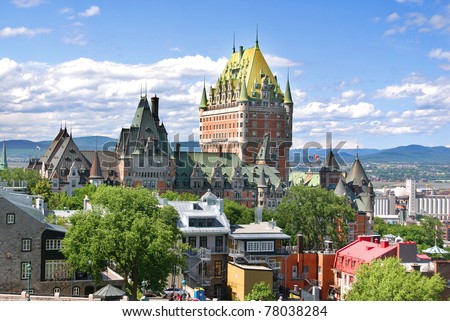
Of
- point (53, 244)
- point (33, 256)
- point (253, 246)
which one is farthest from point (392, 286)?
point (33, 256)

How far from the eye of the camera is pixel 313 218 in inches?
4151

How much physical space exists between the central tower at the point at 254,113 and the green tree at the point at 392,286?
123488 millimetres

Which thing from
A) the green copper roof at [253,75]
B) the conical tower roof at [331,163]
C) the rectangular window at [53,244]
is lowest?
the rectangular window at [53,244]

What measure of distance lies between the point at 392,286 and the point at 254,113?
13542cm

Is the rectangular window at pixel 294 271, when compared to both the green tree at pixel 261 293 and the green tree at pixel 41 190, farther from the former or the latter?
the green tree at pixel 41 190

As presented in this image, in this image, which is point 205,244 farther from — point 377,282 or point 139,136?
point 139,136

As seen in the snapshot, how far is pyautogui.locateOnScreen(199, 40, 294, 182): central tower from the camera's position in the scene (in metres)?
186

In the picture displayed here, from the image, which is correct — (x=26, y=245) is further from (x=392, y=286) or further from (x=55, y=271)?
(x=392, y=286)

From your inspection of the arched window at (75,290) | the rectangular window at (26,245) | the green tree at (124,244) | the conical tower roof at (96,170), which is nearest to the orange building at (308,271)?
the green tree at (124,244)

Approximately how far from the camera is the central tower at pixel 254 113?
611 feet

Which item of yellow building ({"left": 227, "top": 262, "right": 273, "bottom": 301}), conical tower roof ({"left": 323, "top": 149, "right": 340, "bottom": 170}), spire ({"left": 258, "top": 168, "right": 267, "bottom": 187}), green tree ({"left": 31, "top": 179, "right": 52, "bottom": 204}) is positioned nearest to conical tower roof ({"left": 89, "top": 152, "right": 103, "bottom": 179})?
green tree ({"left": 31, "top": 179, "right": 52, "bottom": 204})

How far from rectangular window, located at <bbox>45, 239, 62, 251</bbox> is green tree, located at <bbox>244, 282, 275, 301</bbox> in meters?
16.1

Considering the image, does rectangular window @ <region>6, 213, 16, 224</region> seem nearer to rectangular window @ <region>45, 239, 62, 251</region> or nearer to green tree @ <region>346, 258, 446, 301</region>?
rectangular window @ <region>45, 239, 62, 251</region>

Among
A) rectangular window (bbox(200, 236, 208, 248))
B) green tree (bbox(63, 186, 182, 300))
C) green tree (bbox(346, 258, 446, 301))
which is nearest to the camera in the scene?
green tree (bbox(346, 258, 446, 301))
